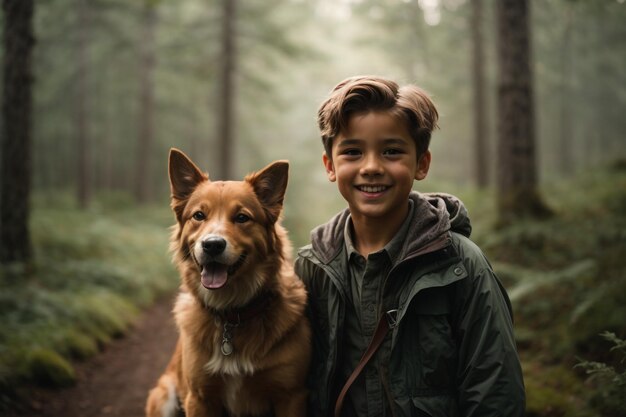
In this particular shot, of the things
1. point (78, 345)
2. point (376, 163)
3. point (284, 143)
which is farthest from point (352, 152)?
point (284, 143)

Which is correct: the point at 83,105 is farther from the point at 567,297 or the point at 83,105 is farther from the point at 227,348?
the point at 567,297

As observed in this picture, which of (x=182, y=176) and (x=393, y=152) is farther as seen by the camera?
(x=182, y=176)

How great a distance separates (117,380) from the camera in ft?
18.6

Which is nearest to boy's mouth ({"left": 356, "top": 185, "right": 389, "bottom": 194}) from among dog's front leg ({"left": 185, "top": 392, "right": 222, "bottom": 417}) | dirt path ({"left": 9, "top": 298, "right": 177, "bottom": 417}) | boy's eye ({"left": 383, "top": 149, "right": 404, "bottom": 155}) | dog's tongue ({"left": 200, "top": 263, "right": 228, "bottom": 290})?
boy's eye ({"left": 383, "top": 149, "right": 404, "bottom": 155})

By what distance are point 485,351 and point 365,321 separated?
27.9 inches

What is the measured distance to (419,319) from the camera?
2648mm

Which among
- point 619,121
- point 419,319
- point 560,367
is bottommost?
point 560,367

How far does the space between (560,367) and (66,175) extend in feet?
116

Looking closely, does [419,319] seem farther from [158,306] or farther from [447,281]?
[158,306]

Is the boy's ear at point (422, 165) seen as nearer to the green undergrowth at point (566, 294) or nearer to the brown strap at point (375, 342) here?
the brown strap at point (375, 342)

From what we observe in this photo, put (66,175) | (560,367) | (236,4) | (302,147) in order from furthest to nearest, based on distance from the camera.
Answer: (66,175)
(302,147)
(236,4)
(560,367)

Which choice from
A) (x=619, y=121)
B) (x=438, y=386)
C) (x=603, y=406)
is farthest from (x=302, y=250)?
(x=619, y=121)

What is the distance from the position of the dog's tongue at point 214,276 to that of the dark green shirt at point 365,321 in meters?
0.86

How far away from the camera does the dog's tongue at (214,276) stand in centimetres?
305
